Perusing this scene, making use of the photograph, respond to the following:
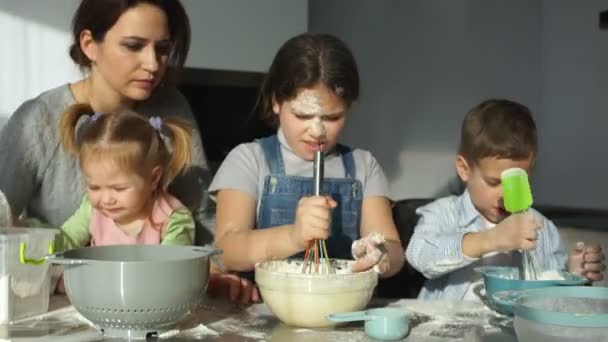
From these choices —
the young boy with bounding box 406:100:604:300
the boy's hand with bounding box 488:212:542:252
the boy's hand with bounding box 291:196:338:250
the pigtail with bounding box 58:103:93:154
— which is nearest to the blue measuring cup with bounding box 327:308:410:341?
the boy's hand with bounding box 291:196:338:250

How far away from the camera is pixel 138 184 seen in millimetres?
1443

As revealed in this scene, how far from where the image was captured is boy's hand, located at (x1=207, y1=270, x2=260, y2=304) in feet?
4.09

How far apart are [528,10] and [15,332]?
2325 mm

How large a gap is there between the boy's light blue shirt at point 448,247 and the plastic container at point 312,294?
1.46 feet

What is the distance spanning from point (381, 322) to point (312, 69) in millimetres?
561

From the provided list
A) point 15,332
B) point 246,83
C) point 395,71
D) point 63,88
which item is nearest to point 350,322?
point 15,332

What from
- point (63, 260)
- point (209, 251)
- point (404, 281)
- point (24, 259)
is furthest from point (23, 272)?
point (404, 281)

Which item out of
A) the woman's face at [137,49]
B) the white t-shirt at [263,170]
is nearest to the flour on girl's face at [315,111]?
the white t-shirt at [263,170]

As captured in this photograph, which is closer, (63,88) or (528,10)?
(63,88)

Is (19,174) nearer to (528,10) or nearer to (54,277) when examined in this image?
(54,277)

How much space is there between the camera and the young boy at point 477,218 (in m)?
1.42

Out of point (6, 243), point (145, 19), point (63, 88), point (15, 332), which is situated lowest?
point (15, 332)

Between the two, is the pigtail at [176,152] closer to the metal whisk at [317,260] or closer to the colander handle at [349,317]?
the metal whisk at [317,260]

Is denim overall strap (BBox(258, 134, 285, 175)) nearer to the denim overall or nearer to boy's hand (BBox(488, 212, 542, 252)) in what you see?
the denim overall
